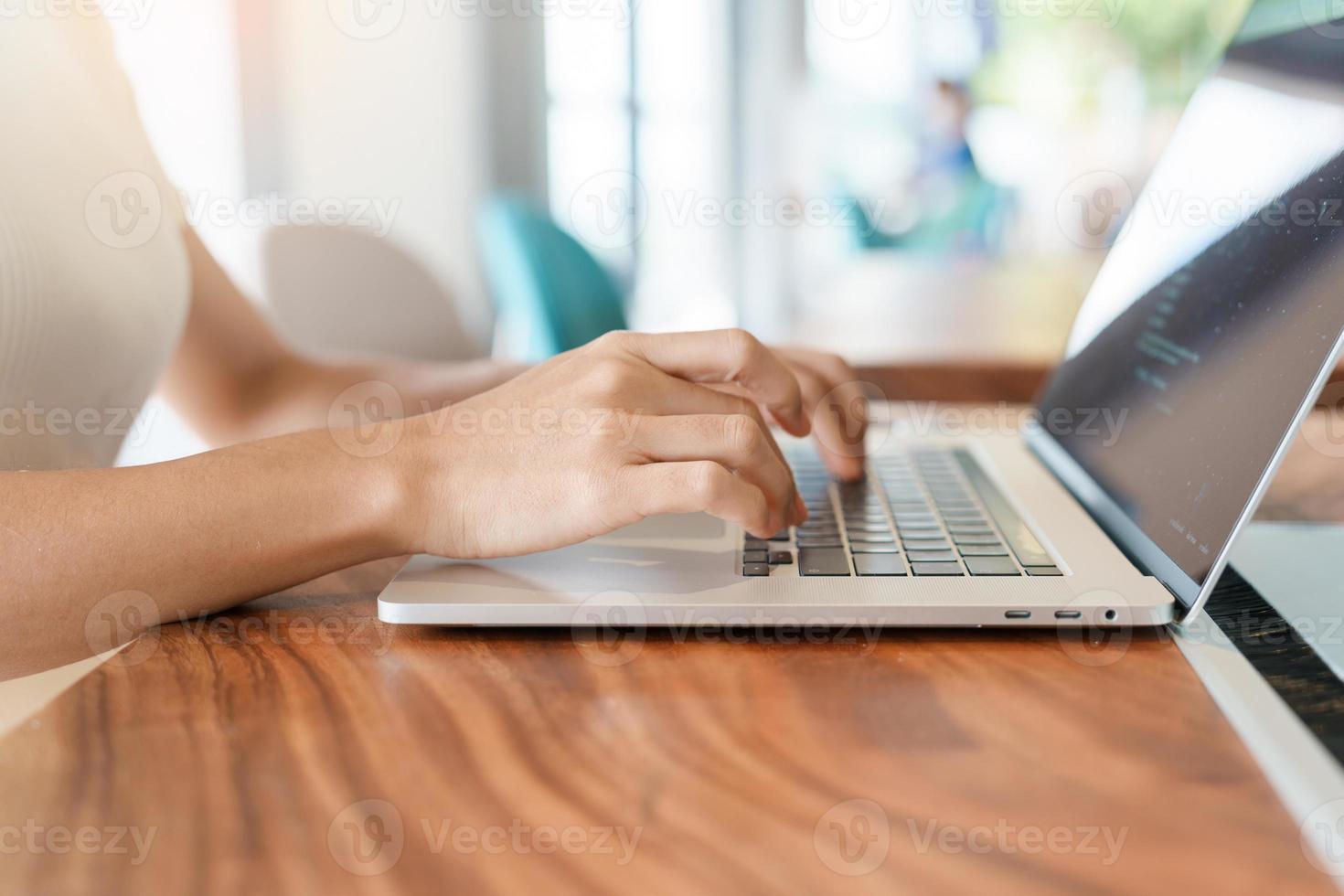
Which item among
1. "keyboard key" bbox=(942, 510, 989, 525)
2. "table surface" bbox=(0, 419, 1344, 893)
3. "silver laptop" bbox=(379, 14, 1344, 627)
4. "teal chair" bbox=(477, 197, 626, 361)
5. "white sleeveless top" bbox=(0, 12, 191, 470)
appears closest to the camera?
"table surface" bbox=(0, 419, 1344, 893)

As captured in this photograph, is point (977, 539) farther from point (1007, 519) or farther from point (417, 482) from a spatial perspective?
point (417, 482)

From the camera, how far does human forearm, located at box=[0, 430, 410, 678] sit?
16.4 inches

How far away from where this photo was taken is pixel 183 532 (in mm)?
425

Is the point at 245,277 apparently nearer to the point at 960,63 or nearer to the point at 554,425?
the point at 554,425

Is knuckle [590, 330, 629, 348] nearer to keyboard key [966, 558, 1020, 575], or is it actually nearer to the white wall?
keyboard key [966, 558, 1020, 575]

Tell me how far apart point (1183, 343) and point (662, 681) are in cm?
35

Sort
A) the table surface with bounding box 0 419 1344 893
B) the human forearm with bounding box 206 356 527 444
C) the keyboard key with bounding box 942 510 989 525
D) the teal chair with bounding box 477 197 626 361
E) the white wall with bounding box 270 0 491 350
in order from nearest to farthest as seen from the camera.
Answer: the table surface with bounding box 0 419 1344 893 < the keyboard key with bounding box 942 510 989 525 < the human forearm with bounding box 206 356 527 444 < the teal chair with bounding box 477 197 626 361 < the white wall with bounding box 270 0 491 350

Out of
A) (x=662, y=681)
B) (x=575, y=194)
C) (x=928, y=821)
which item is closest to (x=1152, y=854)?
(x=928, y=821)

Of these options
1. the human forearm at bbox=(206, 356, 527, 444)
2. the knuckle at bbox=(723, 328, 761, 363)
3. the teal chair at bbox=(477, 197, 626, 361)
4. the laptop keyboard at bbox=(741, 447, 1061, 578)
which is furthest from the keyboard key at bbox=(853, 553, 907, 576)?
the teal chair at bbox=(477, 197, 626, 361)

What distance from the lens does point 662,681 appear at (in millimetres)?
367

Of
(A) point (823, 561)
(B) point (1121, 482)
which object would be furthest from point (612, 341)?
(B) point (1121, 482)

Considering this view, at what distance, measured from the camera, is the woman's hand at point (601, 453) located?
43 cm

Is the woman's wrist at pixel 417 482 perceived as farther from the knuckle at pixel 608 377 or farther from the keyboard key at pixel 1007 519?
the keyboard key at pixel 1007 519

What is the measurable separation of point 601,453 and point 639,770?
163 mm
